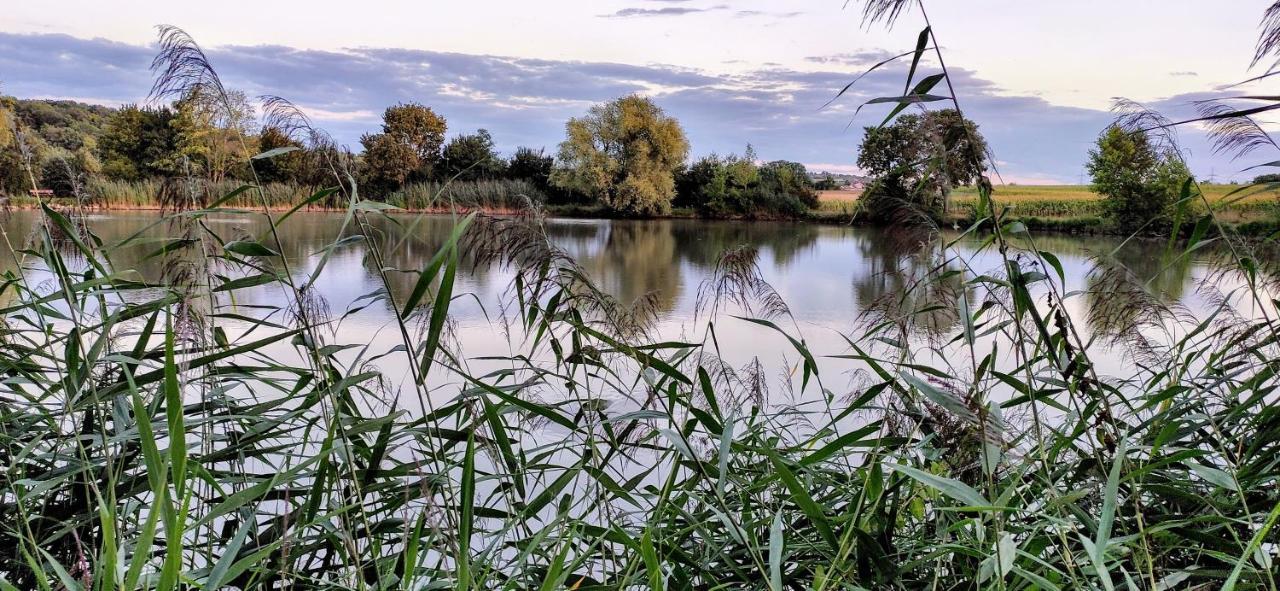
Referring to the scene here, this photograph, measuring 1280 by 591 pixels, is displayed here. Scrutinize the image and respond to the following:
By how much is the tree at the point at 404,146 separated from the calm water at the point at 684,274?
516mm

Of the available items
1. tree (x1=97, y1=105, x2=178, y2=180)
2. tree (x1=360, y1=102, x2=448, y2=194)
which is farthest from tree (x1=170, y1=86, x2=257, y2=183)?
tree (x1=97, y1=105, x2=178, y2=180)

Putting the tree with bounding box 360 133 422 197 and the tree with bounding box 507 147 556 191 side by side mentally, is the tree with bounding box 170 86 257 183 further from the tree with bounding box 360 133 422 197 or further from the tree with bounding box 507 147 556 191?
the tree with bounding box 507 147 556 191

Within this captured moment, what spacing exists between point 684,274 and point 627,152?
584 centimetres

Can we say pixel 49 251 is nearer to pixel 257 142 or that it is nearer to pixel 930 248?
pixel 257 142

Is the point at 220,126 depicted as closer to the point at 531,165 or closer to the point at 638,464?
the point at 638,464

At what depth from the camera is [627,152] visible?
11.9 meters

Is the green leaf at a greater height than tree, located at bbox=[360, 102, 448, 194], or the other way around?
tree, located at bbox=[360, 102, 448, 194]

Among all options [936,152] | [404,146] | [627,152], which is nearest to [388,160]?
[404,146]

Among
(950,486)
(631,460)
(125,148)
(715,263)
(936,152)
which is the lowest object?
(631,460)

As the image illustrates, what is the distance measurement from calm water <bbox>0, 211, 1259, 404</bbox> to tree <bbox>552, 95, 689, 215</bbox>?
0.78 m

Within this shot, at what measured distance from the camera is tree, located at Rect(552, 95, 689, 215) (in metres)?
11.6


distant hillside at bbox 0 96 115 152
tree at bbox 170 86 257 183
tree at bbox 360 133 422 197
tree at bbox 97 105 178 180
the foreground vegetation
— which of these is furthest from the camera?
tree at bbox 97 105 178 180

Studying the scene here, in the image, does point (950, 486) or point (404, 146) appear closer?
point (950, 486)

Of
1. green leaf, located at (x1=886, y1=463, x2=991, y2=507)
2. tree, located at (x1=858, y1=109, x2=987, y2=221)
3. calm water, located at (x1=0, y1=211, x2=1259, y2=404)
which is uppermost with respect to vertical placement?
tree, located at (x1=858, y1=109, x2=987, y2=221)
